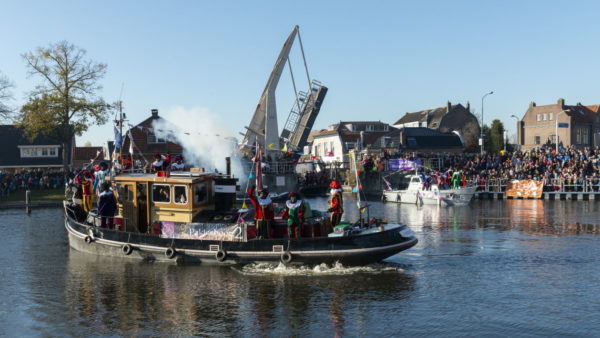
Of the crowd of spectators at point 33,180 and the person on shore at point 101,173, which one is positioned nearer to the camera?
the person on shore at point 101,173

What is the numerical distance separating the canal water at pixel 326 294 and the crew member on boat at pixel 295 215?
3.88 ft

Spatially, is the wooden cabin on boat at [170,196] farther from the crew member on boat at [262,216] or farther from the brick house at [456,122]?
the brick house at [456,122]

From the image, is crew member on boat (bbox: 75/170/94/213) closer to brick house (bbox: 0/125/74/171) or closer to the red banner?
the red banner

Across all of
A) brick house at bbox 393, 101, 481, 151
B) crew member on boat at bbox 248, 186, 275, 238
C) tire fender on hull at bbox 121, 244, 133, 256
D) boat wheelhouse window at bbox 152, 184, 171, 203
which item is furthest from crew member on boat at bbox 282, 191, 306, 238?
brick house at bbox 393, 101, 481, 151

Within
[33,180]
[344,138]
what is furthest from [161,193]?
[344,138]

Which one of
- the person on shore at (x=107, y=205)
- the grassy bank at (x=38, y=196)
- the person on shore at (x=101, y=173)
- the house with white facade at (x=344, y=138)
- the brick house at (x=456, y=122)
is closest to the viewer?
the person on shore at (x=107, y=205)

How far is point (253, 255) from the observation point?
59.4ft

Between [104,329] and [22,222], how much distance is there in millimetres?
23125

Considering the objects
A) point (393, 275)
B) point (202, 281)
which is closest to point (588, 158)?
point (393, 275)

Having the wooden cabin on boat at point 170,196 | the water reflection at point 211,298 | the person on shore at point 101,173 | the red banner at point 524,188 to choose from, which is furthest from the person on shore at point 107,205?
the red banner at point 524,188

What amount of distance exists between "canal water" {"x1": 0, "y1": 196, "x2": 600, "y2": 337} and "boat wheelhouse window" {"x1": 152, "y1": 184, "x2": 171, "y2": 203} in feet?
7.42

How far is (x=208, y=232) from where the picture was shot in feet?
61.4

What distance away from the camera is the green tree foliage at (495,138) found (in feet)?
295

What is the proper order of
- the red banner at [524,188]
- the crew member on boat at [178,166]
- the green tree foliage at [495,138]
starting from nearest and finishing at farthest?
the crew member on boat at [178,166], the red banner at [524,188], the green tree foliage at [495,138]
